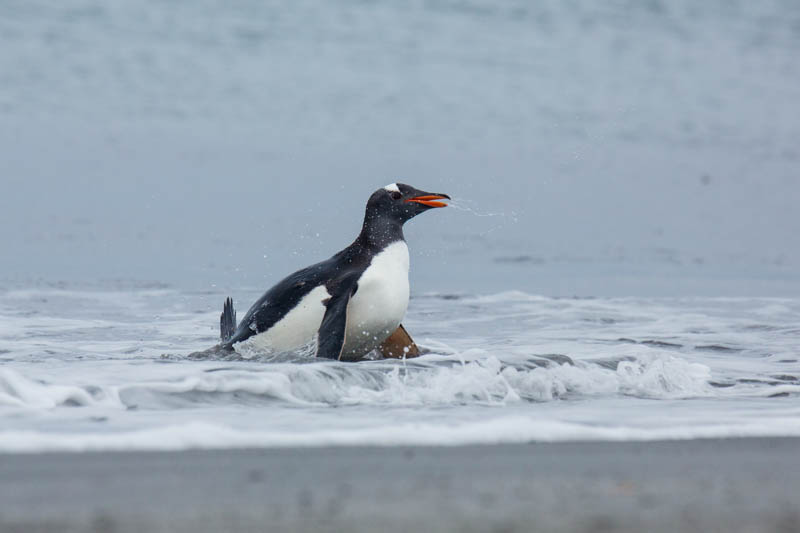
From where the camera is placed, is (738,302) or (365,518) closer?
(365,518)

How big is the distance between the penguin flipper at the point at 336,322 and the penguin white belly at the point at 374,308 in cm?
6

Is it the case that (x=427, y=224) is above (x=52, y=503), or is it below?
above

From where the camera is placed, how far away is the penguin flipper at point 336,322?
6336mm

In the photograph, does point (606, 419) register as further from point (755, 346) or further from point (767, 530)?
point (755, 346)

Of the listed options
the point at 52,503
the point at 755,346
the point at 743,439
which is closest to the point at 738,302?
the point at 755,346

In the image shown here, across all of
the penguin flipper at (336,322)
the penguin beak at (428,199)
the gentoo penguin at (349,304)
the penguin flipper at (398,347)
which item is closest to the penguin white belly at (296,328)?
the gentoo penguin at (349,304)

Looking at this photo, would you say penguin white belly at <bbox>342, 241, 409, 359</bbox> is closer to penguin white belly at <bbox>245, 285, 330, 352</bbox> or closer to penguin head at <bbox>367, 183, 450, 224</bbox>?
penguin white belly at <bbox>245, 285, 330, 352</bbox>

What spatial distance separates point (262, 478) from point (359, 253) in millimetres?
3835

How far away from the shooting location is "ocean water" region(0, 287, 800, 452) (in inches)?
158

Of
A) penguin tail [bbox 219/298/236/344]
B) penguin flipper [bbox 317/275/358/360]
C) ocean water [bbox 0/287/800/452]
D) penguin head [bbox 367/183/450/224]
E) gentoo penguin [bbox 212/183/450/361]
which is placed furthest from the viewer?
penguin tail [bbox 219/298/236/344]

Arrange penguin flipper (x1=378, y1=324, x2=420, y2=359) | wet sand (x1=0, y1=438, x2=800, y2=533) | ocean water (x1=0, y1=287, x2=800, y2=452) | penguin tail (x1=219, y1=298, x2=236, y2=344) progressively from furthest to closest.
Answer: penguin tail (x1=219, y1=298, x2=236, y2=344) → penguin flipper (x1=378, y1=324, x2=420, y2=359) → ocean water (x1=0, y1=287, x2=800, y2=452) → wet sand (x1=0, y1=438, x2=800, y2=533)

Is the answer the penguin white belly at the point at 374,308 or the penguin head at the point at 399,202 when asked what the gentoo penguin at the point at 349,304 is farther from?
the penguin head at the point at 399,202

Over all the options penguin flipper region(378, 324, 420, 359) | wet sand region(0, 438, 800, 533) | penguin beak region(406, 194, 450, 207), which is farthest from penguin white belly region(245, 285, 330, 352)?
wet sand region(0, 438, 800, 533)

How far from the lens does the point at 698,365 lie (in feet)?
21.4
